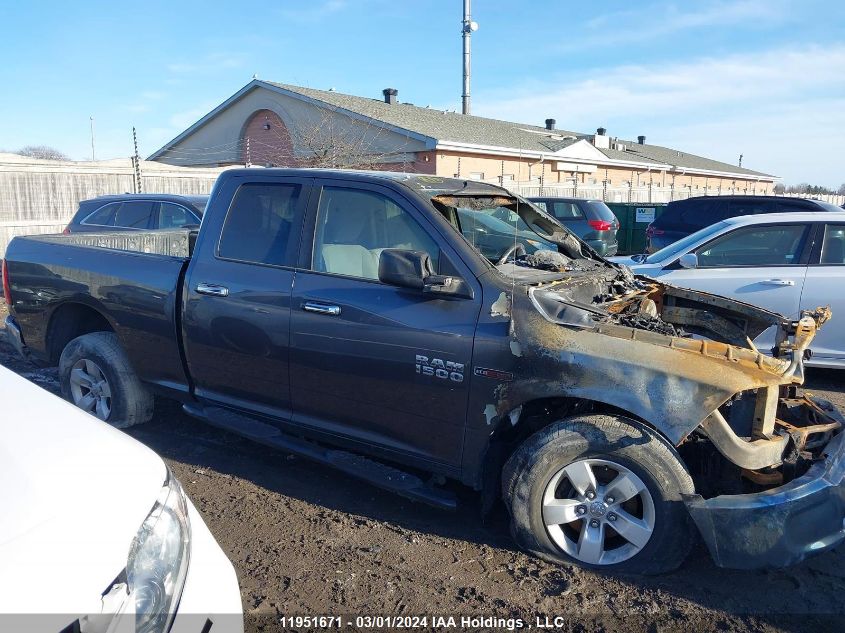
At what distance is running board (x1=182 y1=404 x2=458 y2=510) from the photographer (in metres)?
3.48

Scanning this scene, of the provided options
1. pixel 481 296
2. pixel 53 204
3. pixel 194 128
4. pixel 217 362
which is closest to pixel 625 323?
pixel 481 296

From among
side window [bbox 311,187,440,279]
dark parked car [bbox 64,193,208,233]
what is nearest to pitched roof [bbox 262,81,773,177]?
dark parked car [bbox 64,193,208,233]

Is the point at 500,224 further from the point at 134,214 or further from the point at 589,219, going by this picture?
the point at 589,219

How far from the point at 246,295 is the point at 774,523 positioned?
9.96 ft

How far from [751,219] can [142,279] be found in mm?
5732

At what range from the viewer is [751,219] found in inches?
261

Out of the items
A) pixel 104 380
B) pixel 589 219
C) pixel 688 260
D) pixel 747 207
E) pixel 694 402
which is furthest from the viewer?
pixel 589 219

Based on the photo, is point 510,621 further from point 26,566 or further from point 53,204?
point 53,204

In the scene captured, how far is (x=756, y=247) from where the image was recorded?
6.57 metres

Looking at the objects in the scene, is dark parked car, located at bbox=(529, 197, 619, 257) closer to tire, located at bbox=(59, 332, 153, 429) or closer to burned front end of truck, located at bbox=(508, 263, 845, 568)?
tire, located at bbox=(59, 332, 153, 429)

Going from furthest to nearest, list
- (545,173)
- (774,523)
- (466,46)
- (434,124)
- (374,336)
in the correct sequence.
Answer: (466,46)
(545,173)
(434,124)
(374,336)
(774,523)

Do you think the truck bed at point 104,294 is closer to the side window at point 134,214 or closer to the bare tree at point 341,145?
the side window at point 134,214

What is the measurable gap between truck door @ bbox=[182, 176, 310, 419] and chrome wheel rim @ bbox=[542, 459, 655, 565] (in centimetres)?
172

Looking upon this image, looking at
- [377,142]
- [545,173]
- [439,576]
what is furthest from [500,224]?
[545,173]
